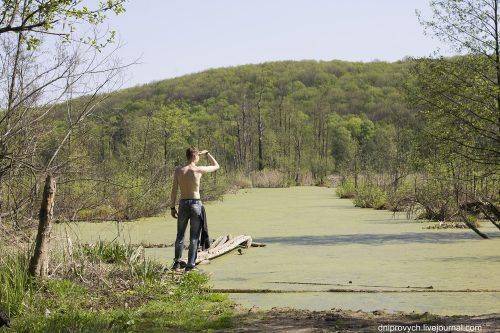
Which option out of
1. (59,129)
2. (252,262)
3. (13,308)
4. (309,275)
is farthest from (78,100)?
(13,308)

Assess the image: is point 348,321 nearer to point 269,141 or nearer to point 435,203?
point 435,203

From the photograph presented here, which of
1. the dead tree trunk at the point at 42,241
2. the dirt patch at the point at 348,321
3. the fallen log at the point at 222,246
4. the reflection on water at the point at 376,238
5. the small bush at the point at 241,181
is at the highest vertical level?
the dead tree trunk at the point at 42,241

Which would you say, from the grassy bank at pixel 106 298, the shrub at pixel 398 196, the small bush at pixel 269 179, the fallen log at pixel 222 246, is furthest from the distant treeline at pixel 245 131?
the shrub at pixel 398 196

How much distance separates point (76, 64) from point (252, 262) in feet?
13.1

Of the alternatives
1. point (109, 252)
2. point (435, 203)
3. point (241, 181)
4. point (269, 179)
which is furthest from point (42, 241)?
point (269, 179)

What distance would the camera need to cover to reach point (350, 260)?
11.8 meters

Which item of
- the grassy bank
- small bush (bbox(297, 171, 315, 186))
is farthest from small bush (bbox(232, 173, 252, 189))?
the grassy bank

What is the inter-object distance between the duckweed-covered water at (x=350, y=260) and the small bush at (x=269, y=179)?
19289mm

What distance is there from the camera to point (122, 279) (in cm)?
898

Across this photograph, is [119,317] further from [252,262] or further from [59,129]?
[59,129]

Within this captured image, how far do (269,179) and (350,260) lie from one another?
29.3 m

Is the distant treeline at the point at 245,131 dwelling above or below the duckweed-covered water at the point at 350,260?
above

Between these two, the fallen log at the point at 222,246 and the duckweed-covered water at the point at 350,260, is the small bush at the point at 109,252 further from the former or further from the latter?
the fallen log at the point at 222,246

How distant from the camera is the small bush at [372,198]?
79.5 feet
